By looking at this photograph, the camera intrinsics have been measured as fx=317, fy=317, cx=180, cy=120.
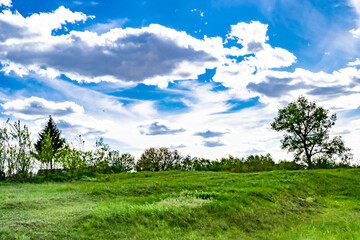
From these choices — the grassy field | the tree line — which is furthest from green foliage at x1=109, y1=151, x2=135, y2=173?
the grassy field

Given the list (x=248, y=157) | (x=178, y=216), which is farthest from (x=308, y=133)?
(x=178, y=216)

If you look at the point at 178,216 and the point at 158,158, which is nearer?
the point at 178,216

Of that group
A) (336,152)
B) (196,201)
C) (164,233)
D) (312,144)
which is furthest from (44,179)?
(336,152)

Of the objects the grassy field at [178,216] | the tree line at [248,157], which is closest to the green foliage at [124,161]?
the tree line at [248,157]

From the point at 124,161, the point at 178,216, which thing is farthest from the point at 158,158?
the point at 178,216

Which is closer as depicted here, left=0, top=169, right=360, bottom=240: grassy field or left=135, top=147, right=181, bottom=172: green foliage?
left=0, top=169, right=360, bottom=240: grassy field

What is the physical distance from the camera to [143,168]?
3781 centimetres

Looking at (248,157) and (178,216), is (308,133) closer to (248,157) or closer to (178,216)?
(248,157)

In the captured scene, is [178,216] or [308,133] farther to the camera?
[308,133]

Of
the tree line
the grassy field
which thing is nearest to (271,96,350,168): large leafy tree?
the tree line

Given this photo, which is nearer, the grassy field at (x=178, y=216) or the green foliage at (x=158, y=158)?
the grassy field at (x=178, y=216)

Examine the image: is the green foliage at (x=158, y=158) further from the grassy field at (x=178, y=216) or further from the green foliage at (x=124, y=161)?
the grassy field at (x=178, y=216)

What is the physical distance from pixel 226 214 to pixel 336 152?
32.1 meters

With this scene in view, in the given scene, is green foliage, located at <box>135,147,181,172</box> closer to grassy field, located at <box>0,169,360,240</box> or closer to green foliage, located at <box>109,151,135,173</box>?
green foliage, located at <box>109,151,135,173</box>
